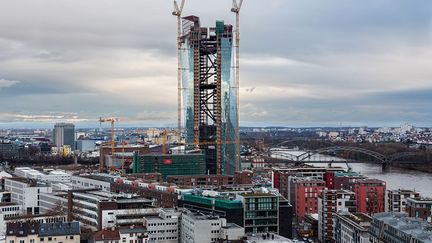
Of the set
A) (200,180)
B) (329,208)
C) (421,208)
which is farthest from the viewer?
(200,180)

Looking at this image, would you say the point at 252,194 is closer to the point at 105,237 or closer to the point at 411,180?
the point at 105,237

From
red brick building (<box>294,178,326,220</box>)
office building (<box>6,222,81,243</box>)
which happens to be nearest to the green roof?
office building (<box>6,222,81,243</box>)

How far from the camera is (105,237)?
12852 millimetres

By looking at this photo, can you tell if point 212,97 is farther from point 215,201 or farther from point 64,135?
point 64,135

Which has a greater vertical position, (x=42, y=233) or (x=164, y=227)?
(x=42, y=233)

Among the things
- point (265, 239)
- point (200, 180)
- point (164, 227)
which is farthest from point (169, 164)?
point (265, 239)

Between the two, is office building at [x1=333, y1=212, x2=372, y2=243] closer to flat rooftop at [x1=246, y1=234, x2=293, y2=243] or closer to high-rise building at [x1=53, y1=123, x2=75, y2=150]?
flat rooftop at [x1=246, y1=234, x2=293, y2=243]

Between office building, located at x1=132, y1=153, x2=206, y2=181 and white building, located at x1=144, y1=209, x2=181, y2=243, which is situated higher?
office building, located at x1=132, y1=153, x2=206, y2=181

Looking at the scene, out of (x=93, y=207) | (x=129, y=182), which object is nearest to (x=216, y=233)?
(x=93, y=207)

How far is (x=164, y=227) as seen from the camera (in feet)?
47.4

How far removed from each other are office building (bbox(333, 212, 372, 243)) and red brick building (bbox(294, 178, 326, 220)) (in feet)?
15.3

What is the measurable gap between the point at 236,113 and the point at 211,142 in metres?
1.97

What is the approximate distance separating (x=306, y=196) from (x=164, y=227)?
25.1 ft

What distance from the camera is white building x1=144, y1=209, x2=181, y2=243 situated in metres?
14.3
